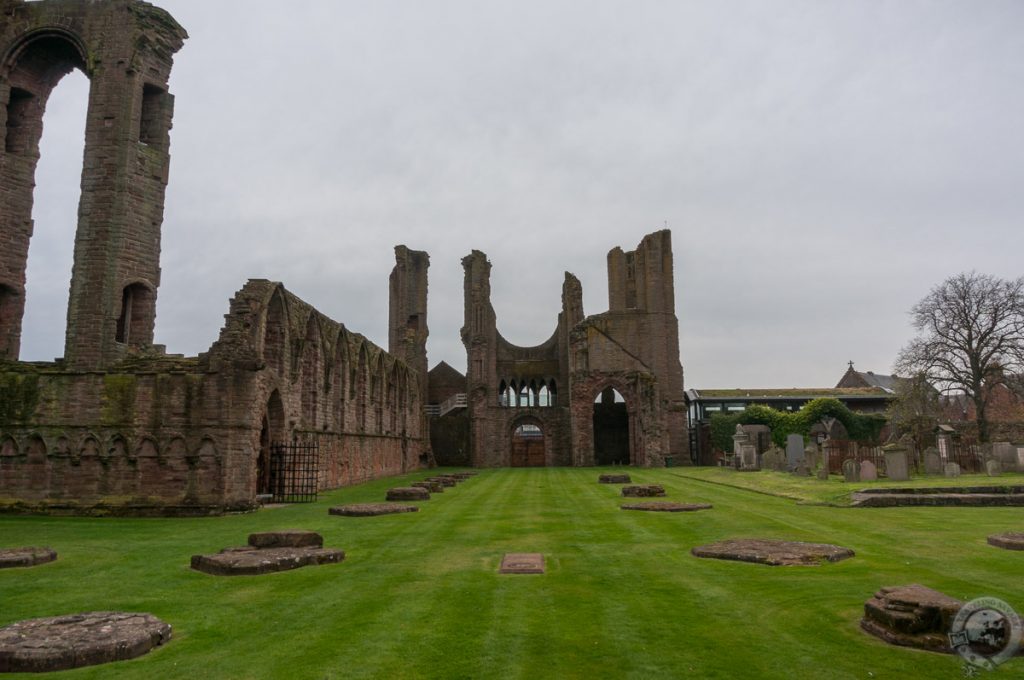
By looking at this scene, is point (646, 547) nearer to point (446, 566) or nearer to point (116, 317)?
point (446, 566)

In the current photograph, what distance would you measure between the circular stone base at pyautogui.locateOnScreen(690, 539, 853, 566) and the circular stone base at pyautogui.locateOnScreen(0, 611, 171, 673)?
490cm

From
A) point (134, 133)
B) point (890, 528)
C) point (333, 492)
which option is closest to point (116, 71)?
point (134, 133)

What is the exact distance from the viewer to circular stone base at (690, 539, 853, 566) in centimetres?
642

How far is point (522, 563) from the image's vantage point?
6.43 metres

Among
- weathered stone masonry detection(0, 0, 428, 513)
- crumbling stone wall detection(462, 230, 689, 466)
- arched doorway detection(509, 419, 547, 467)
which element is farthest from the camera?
arched doorway detection(509, 419, 547, 467)

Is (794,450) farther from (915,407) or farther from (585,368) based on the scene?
(585,368)

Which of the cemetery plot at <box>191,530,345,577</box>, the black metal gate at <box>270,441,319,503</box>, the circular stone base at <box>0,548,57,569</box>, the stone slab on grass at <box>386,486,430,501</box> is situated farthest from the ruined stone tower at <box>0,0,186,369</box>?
the cemetery plot at <box>191,530,345,577</box>

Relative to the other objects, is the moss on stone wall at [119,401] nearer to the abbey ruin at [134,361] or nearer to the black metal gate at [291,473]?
the abbey ruin at [134,361]

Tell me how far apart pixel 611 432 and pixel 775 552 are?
1384 inches

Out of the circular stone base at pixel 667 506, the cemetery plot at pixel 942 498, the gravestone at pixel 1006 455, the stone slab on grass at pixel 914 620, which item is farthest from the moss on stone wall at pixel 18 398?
the gravestone at pixel 1006 455

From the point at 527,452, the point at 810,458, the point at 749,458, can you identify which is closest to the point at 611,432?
the point at 527,452

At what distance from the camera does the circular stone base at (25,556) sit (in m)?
6.93

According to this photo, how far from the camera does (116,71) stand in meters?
16.1

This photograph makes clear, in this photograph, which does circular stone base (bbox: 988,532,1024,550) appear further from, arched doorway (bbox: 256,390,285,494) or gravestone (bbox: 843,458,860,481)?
arched doorway (bbox: 256,390,285,494)
